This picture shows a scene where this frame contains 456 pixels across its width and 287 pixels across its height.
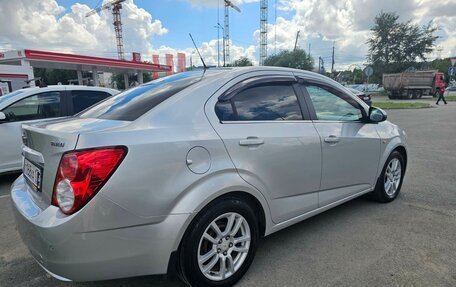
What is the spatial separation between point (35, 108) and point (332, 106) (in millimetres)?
4980

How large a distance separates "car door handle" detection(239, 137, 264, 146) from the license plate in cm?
145

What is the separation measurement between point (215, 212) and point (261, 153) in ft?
2.02

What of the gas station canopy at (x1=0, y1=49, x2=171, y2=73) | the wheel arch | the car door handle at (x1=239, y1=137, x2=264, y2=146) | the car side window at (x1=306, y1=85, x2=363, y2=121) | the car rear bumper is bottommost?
the car rear bumper

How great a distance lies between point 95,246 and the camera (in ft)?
6.72

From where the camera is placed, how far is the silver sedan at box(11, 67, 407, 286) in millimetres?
2049

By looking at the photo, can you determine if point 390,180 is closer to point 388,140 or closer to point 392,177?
point 392,177

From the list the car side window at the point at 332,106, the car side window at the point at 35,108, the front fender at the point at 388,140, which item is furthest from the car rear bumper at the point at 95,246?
the car side window at the point at 35,108

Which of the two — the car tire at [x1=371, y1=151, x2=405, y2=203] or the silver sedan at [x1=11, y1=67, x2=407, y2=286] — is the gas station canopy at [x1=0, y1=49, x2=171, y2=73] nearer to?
the silver sedan at [x1=11, y1=67, x2=407, y2=286]

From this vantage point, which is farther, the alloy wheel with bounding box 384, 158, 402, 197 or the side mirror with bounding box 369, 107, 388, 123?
the alloy wheel with bounding box 384, 158, 402, 197

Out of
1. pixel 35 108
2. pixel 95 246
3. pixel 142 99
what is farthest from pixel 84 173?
pixel 35 108

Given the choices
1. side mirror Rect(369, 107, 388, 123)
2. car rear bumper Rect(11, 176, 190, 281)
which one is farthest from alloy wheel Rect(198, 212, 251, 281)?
side mirror Rect(369, 107, 388, 123)

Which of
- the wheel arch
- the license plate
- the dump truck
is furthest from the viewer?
the dump truck

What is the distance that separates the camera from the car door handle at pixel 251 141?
8.51 feet

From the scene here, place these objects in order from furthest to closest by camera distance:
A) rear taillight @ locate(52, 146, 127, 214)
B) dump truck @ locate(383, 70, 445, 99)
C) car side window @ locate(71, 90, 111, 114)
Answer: dump truck @ locate(383, 70, 445, 99)
car side window @ locate(71, 90, 111, 114)
rear taillight @ locate(52, 146, 127, 214)
